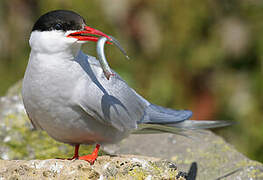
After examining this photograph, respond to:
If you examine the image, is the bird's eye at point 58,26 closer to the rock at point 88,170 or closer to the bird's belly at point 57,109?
the bird's belly at point 57,109

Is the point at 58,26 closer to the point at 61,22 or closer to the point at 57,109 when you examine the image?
the point at 61,22

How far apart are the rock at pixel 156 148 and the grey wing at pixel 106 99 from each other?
2.66 ft

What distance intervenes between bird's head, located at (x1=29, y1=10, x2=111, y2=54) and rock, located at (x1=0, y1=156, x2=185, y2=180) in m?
0.74

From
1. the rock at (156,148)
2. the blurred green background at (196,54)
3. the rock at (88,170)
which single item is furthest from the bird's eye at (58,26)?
the blurred green background at (196,54)

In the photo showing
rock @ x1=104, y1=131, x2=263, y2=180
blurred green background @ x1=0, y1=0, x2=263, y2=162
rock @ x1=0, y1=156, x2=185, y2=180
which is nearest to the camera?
rock @ x1=0, y1=156, x2=185, y2=180

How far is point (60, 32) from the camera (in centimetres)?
304

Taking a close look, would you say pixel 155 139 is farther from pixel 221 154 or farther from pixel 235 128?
pixel 235 128

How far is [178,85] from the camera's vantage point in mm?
6582

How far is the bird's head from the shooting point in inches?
120

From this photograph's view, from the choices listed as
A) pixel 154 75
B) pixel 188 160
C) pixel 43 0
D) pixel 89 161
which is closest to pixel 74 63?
pixel 89 161

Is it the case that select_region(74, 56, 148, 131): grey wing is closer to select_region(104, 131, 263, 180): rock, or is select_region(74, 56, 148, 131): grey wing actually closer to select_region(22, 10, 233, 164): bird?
select_region(22, 10, 233, 164): bird

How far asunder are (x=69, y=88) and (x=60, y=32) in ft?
1.22

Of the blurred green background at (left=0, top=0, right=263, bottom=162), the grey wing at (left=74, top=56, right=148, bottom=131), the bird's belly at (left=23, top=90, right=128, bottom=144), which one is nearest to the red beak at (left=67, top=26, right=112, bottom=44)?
the grey wing at (left=74, top=56, right=148, bottom=131)

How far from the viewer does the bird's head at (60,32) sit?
3037 mm
